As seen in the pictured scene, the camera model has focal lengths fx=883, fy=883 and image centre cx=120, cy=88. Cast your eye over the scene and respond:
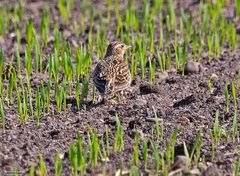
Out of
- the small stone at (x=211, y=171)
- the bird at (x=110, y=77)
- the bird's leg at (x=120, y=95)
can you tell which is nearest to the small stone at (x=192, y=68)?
the bird at (x=110, y=77)

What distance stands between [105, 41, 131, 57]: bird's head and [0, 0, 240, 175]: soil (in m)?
0.39

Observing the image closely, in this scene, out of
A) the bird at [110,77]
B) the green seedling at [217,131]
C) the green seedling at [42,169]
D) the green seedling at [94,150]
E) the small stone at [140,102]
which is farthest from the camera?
the small stone at [140,102]

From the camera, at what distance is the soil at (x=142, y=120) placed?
28.1ft

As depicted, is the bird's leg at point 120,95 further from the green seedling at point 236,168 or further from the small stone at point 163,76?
the green seedling at point 236,168

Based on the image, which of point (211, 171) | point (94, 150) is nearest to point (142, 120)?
point (94, 150)

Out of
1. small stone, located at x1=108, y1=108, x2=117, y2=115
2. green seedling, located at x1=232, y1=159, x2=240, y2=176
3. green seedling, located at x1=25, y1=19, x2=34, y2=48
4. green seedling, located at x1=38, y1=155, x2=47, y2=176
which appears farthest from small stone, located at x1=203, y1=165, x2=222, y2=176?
green seedling, located at x1=25, y1=19, x2=34, y2=48

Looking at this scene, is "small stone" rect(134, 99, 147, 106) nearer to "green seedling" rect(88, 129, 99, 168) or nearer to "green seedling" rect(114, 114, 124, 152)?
"green seedling" rect(114, 114, 124, 152)

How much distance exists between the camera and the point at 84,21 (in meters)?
13.9

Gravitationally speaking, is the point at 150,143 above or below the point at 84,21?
below

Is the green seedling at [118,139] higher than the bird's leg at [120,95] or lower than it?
lower

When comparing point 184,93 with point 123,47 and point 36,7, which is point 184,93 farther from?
point 36,7

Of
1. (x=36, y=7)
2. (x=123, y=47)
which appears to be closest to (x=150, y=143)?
(x=123, y=47)

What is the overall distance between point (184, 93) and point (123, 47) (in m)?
1.18

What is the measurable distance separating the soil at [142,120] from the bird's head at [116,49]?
1.28 feet
